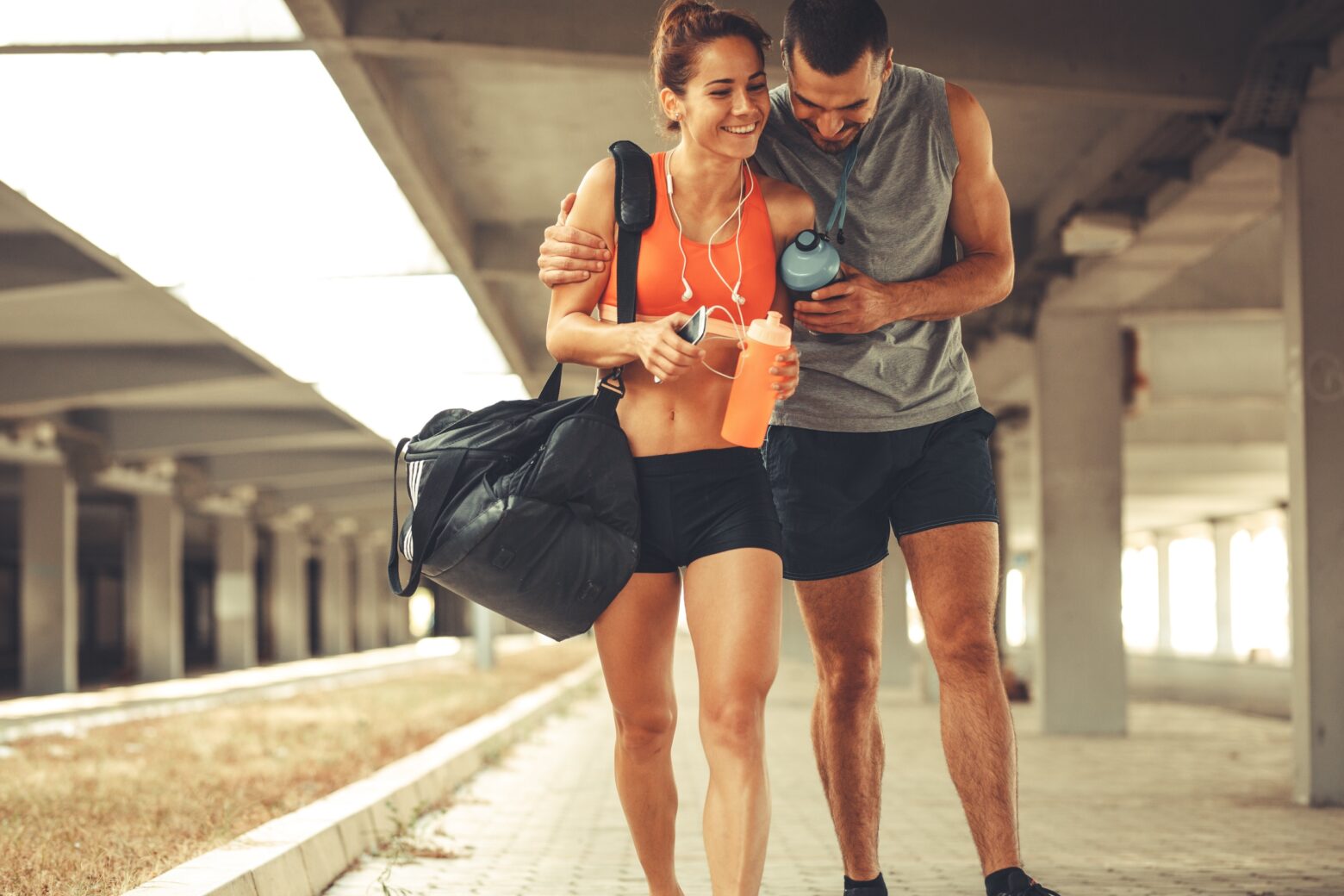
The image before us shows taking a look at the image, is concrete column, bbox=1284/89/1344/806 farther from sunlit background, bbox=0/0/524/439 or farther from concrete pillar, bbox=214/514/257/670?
concrete pillar, bbox=214/514/257/670

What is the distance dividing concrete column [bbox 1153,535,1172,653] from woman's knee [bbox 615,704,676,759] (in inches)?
2041

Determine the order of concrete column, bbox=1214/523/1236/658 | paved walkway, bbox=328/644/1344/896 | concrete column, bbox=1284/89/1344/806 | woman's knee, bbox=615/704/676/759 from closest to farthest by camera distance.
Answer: woman's knee, bbox=615/704/676/759 → paved walkway, bbox=328/644/1344/896 → concrete column, bbox=1284/89/1344/806 → concrete column, bbox=1214/523/1236/658

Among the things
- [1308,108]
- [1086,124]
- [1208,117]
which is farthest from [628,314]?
[1086,124]

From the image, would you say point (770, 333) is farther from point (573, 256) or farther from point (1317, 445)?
point (1317, 445)

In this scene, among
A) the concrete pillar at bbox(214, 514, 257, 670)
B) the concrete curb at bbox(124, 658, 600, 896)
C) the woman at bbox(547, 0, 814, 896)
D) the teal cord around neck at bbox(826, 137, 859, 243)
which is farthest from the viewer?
the concrete pillar at bbox(214, 514, 257, 670)

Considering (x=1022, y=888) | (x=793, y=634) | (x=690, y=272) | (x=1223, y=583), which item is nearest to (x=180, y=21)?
(x=690, y=272)

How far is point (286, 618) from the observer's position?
42906mm

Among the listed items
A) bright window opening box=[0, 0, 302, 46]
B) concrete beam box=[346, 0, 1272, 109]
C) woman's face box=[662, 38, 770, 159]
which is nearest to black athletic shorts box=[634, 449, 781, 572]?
woman's face box=[662, 38, 770, 159]

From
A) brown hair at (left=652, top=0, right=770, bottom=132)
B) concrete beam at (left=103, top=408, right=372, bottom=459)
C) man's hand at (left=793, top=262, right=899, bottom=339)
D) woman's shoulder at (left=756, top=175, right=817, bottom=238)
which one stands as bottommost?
man's hand at (left=793, top=262, right=899, bottom=339)

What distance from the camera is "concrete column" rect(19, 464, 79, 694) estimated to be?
993 inches

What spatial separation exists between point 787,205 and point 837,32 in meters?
0.43

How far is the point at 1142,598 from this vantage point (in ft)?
193

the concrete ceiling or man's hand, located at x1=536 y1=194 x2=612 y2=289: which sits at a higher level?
the concrete ceiling

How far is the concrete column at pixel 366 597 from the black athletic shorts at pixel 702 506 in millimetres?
53495
